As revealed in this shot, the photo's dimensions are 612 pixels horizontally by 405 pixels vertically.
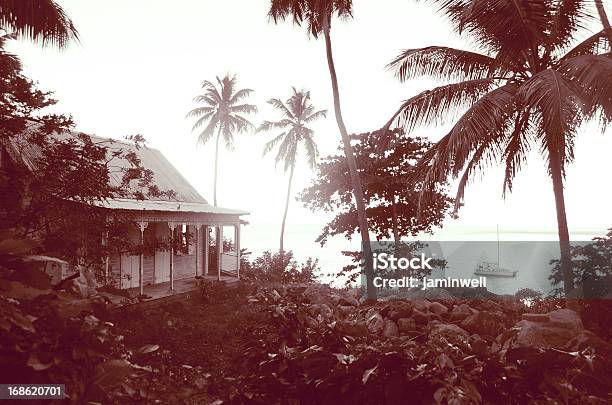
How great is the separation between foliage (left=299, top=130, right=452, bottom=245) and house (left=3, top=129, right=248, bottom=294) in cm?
474

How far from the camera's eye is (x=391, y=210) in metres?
16.4

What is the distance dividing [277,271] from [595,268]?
39.8 feet

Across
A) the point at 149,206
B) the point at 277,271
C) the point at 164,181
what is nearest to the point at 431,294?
the point at 277,271

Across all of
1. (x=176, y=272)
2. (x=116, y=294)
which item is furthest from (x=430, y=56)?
(x=176, y=272)

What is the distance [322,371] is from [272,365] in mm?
938

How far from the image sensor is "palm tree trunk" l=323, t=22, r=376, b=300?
13.8 meters

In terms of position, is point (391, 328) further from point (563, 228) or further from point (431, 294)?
point (431, 294)

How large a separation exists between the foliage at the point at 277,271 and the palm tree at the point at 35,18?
10.1 meters

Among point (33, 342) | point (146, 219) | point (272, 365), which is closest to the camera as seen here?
point (33, 342)

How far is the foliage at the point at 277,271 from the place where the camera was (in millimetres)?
17438

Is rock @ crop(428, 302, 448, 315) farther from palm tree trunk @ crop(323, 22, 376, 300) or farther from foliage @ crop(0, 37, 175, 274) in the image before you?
foliage @ crop(0, 37, 175, 274)

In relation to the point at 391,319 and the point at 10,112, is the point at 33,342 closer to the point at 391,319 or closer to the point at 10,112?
the point at 10,112

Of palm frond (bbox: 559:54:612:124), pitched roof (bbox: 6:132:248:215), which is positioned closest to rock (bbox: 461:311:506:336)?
palm frond (bbox: 559:54:612:124)

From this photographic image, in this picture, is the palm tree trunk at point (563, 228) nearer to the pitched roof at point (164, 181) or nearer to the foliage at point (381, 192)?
the foliage at point (381, 192)
